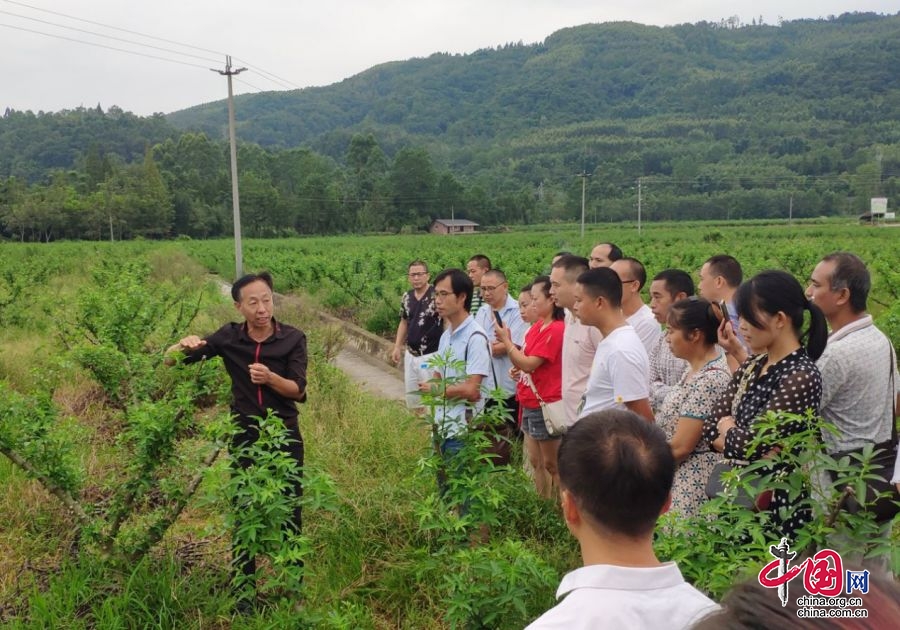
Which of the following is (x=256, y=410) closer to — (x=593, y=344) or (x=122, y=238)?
(x=593, y=344)

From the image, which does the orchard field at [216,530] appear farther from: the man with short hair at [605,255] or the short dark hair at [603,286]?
the man with short hair at [605,255]

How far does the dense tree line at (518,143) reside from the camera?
62469 mm

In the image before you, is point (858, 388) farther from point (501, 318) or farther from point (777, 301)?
point (501, 318)

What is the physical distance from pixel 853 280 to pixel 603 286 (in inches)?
44.0

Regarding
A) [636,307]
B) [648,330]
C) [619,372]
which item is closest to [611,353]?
[619,372]

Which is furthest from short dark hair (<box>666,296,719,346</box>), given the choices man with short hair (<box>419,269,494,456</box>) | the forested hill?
the forested hill

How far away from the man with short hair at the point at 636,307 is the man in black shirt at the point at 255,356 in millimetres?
2100

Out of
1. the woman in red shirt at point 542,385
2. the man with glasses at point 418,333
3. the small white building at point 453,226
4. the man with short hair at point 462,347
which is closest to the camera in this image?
the man with short hair at point 462,347

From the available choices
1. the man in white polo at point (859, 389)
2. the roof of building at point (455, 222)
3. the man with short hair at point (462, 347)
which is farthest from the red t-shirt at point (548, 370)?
the roof of building at point (455, 222)

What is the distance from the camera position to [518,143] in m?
118

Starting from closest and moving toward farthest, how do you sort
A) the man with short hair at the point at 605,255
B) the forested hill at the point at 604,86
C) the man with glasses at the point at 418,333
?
the man with short hair at the point at 605,255
the man with glasses at the point at 418,333
the forested hill at the point at 604,86

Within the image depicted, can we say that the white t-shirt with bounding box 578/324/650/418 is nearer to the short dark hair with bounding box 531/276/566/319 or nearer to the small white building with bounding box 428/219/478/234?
the short dark hair with bounding box 531/276/566/319

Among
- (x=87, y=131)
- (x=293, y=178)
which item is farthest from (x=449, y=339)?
(x=87, y=131)

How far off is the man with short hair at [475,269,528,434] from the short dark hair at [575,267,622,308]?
5.56ft
